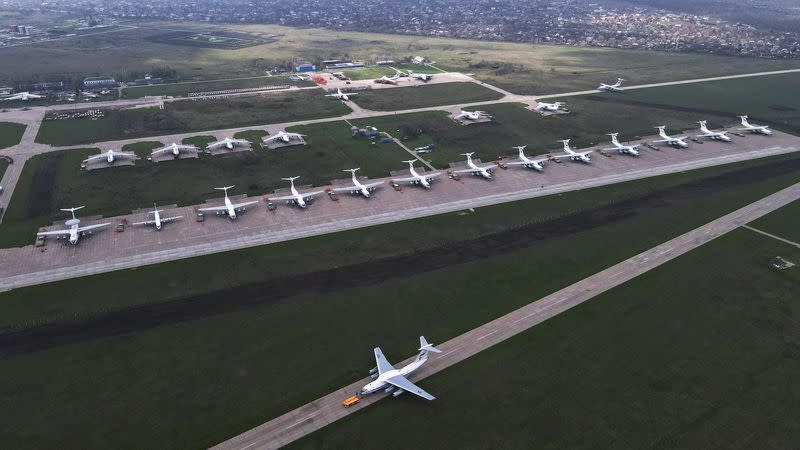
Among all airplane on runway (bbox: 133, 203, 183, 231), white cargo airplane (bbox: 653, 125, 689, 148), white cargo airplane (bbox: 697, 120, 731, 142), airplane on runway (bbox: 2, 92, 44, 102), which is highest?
white cargo airplane (bbox: 697, 120, 731, 142)

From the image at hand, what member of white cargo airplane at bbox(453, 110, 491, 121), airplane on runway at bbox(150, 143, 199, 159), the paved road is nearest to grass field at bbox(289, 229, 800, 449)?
the paved road

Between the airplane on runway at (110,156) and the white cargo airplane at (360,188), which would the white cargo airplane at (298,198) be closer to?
the white cargo airplane at (360,188)

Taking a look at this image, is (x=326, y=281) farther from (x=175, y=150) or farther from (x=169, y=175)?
(x=175, y=150)

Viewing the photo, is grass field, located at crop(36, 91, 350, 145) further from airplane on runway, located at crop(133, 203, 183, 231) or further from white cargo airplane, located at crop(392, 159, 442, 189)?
white cargo airplane, located at crop(392, 159, 442, 189)

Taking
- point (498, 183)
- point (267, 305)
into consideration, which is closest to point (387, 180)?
point (498, 183)

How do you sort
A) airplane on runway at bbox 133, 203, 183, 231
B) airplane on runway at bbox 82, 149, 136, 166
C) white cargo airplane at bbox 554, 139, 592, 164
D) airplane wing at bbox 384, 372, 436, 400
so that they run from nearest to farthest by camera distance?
airplane wing at bbox 384, 372, 436, 400, airplane on runway at bbox 133, 203, 183, 231, airplane on runway at bbox 82, 149, 136, 166, white cargo airplane at bbox 554, 139, 592, 164

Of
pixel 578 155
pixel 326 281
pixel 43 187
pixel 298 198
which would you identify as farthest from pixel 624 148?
pixel 43 187

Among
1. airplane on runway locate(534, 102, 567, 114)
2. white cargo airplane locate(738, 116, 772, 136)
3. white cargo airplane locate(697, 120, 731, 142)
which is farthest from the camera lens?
airplane on runway locate(534, 102, 567, 114)
